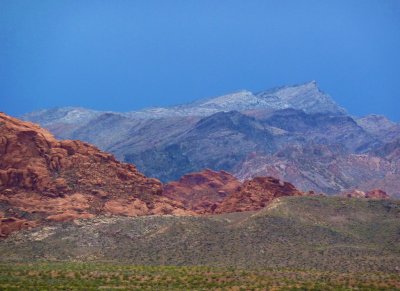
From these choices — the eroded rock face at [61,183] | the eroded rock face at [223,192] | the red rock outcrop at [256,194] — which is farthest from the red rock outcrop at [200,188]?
the eroded rock face at [61,183]

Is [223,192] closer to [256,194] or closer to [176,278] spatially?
[256,194]

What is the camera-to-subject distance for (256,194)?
458ft

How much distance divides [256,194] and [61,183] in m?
41.9

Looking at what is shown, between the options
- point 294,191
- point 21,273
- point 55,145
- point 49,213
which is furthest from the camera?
point 294,191

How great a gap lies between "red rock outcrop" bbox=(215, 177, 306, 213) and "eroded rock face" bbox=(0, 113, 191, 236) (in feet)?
40.4

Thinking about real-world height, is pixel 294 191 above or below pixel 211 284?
above

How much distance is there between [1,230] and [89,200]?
19115 mm

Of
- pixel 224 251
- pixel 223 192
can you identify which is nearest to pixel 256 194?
pixel 224 251

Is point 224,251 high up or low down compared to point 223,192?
down

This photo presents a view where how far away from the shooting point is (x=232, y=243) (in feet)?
318

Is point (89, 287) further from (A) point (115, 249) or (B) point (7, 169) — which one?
(B) point (7, 169)

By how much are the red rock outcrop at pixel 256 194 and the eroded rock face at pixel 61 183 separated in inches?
485

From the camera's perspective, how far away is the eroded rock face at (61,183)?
109m

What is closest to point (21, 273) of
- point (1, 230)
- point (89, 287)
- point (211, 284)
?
point (89, 287)
